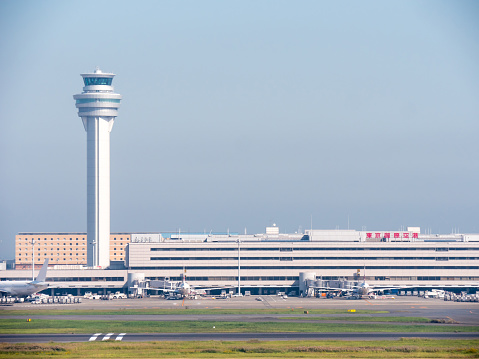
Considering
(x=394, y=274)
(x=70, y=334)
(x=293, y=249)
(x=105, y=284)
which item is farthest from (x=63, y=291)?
(x=70, y=334)

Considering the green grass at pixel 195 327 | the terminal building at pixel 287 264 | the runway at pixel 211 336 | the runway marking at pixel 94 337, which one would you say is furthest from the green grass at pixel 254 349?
the terminal building at pixel 287 264

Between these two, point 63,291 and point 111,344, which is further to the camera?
point 63,291

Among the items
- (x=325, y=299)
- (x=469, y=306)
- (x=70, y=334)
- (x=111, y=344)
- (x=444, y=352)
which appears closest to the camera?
(x=444, y=352)

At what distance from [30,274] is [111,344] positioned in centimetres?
11526

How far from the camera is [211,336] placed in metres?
97.1

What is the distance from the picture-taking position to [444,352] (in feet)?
274

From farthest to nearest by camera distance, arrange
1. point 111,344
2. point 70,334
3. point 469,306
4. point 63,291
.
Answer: point 63,291
point 469,306
point 70,334
point 111,344

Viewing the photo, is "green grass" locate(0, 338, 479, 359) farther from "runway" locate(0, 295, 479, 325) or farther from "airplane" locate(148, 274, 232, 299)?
"airplane" locate(148, 274, 232, 299)

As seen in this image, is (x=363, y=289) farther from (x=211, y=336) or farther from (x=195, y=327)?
(x=211, y=336)

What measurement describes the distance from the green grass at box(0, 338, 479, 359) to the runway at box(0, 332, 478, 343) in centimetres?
389

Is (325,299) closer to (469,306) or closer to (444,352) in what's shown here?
(469,306)

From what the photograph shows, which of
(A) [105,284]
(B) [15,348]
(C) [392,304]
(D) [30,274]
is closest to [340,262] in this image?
(C) [392,304]

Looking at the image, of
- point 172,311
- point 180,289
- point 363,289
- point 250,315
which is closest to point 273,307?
point 250,315

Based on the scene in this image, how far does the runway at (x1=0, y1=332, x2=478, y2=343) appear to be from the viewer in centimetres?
9438
